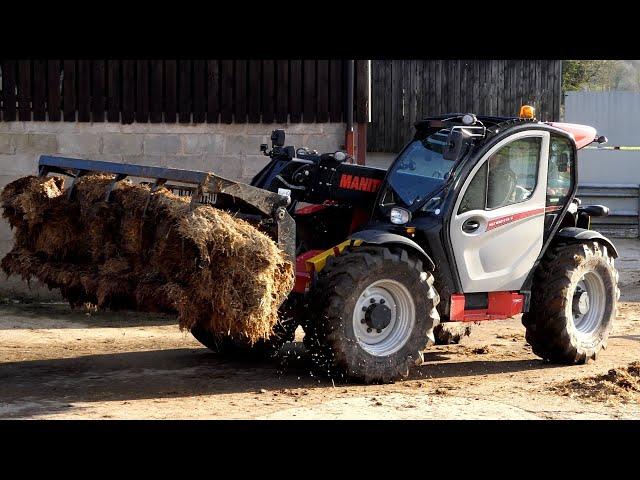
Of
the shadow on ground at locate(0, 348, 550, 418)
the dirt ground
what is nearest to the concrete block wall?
the dirt ground

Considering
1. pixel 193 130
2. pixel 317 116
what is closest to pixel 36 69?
pixel 193 130

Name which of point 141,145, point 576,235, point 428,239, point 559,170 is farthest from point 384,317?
point 141,145

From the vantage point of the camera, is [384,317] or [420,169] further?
[420,169]

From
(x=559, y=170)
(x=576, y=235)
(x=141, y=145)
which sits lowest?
(x=576, y=235)

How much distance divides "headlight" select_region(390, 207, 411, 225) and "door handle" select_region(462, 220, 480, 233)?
547 millimetres

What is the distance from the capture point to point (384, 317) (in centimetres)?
996

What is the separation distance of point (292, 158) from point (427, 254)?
1.73 metres

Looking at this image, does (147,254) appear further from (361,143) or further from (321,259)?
(361,143)

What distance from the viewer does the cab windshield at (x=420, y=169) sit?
10562 mm

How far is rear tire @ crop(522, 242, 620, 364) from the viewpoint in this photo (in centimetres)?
1103

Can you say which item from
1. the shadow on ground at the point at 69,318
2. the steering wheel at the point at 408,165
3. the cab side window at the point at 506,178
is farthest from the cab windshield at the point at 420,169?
the shadow on ground at the point at 69,318

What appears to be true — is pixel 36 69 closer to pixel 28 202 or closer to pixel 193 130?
pixel 193 130

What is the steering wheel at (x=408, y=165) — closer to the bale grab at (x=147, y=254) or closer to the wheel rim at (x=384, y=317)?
the wheel rim at (x=384, y=317)

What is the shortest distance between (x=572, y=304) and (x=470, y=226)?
160 cm
